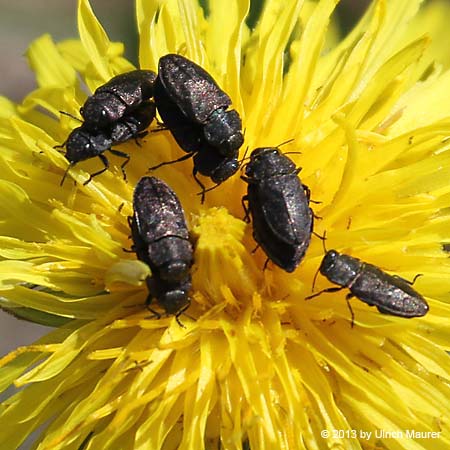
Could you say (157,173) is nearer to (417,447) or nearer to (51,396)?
(51,396)

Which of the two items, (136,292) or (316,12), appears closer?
(136,292)

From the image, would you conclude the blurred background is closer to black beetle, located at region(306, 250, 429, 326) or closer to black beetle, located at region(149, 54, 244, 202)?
black beetle, located at region(149, 54, 244, 202)

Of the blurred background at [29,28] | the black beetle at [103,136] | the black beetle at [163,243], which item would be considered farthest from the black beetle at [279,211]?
the blurred background at [29,28]

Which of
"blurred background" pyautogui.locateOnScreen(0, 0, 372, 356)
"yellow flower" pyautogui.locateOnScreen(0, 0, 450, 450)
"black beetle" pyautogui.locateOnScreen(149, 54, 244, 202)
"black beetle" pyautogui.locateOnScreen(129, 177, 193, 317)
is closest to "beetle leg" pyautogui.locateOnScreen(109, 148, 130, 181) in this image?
"yellow flower" pyautogui.locateOnScreen(0, 0, 450, 450)

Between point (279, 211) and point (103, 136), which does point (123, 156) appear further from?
point (279, 211)

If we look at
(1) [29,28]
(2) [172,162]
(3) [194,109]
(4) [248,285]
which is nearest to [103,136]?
(2) [172,162]

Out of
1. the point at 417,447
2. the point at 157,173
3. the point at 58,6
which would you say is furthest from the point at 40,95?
the point at 58,6
